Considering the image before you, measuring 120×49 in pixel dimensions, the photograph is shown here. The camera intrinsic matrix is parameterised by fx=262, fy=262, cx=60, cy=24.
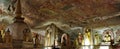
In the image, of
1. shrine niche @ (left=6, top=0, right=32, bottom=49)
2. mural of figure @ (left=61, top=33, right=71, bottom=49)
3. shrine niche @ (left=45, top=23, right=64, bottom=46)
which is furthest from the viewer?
shrine niche @ (left=45, top=23, right=64, bottom=46)

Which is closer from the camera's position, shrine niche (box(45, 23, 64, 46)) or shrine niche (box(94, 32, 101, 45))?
shrine niche (box(94, 32, 101, 45))

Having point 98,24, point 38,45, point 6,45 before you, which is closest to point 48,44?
point 38,45

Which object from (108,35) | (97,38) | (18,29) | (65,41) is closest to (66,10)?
(65,41)

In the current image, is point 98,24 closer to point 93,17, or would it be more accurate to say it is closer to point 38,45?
point 93,17

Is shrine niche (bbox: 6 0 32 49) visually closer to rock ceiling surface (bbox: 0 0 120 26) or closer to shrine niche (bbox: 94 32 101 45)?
rock ceiling surface (bbox: 0 0 120 26)

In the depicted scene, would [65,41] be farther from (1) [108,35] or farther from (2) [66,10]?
(1) [108,35]

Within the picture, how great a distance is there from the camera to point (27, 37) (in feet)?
54.4

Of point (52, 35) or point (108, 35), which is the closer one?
point (108, 35)

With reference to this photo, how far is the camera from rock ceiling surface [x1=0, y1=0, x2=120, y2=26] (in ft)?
57.3

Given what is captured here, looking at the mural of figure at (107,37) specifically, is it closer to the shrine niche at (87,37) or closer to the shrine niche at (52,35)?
the shrine niche at (87,37)

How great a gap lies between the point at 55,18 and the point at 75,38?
9.15 feet

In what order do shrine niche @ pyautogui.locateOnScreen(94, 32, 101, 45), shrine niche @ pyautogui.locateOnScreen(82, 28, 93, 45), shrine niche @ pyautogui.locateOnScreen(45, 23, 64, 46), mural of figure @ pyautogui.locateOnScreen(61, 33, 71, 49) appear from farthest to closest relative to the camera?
shrine niche @ pyautogui.locateOnScreen(45, 23, 64, 46) < shrine niche @ pyautogui.locateOnScreen(82, 28, 93, 45) < mural of figure @ pyautogui.locateOnScreen(61, 33, 71, 49) < shrine niche @ pyautogui.locateOnScreen(94, 32, 101, 45)

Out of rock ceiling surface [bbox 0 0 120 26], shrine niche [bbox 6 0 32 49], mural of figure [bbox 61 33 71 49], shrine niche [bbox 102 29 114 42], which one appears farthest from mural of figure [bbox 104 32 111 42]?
shrine niche [bbox 6 0 32 49]

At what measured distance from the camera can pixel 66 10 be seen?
1908cm
